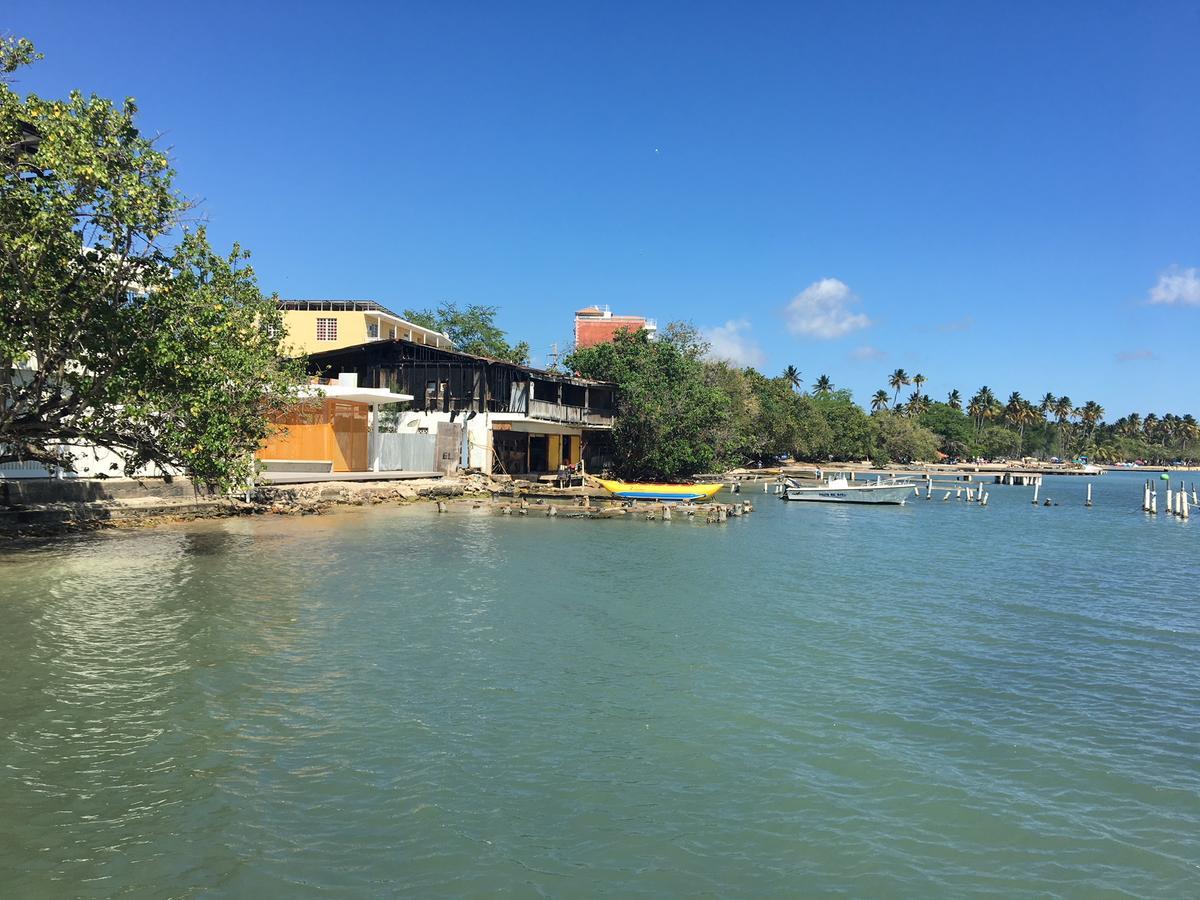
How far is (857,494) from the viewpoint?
47.8 meters

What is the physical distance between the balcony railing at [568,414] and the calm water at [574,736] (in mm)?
24139

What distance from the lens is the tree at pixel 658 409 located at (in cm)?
4672

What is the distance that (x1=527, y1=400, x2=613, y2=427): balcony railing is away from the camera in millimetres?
41938

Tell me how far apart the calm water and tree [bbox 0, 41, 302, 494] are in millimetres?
3236

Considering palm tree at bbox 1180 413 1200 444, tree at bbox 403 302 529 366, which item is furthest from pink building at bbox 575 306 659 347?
palm tree at bbox 1180 413 1200 444

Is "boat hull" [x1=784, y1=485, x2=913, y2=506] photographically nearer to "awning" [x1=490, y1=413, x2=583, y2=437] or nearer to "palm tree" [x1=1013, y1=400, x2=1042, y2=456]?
"awning" [x1=490, y1=413, x2=583, y2=437]

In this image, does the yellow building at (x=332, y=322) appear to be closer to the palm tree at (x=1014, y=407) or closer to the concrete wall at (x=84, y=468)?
the concrete wall at (x=84, y=468)

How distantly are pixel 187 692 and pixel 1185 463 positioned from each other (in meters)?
172

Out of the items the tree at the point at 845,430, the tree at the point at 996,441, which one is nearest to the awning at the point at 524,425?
Answer: the tree at the point at 845,430

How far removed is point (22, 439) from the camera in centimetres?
1658

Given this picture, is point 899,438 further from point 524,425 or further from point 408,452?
point 408,452

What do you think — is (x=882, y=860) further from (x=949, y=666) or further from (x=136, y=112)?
(x=136, y=112)

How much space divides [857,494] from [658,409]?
14.1 meters

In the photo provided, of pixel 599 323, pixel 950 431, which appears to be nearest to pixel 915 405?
pixel 950 431
